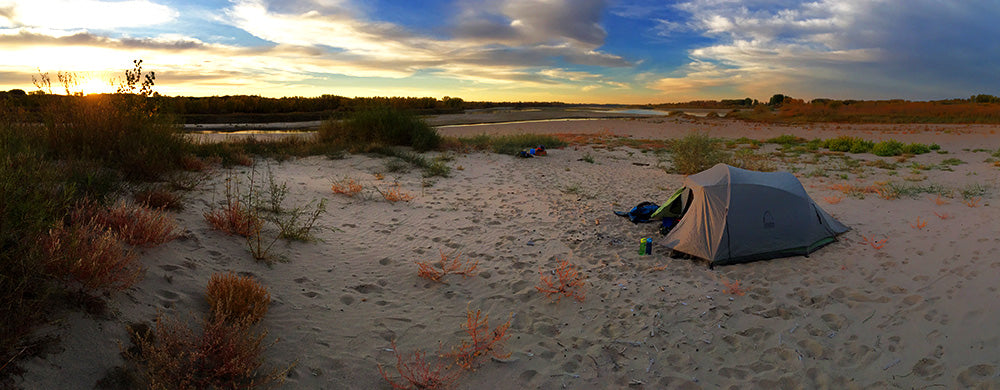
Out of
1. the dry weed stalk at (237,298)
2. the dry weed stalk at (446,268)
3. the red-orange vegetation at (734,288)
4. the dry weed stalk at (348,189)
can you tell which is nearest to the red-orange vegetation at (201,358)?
the dry weed stalk at (237,298)

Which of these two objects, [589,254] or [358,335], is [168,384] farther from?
[589,254]

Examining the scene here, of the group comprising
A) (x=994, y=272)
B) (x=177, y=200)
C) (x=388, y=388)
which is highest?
(x=177, y=200)

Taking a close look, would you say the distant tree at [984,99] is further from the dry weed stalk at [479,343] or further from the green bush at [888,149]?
the dry weed stalk at [479,343]

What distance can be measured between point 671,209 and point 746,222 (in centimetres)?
165

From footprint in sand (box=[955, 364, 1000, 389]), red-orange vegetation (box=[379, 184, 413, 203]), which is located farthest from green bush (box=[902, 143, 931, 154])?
red-orange vegetation (box=[379, 184, 413, 203])

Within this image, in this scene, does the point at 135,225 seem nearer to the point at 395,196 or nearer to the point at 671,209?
the point at 395,196

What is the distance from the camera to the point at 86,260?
10.6ft

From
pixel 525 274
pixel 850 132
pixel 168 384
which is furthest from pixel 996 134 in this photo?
pixel 168 384

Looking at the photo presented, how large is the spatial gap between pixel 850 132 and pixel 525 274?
30734 millimetres

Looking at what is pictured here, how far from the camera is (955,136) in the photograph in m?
22.8

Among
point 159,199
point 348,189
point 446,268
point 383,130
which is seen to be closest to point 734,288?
point 446,268

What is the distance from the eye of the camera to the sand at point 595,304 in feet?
12.2

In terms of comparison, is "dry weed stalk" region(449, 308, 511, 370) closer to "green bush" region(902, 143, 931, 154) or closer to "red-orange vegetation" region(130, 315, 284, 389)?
"red-orange vegetation" region(130, 315, 284, 389)

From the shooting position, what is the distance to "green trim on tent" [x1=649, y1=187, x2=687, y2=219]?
777 centimetres
